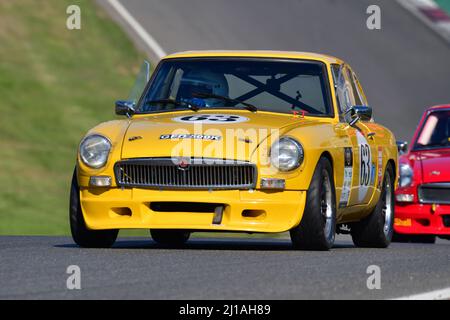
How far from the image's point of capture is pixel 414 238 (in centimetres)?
1448

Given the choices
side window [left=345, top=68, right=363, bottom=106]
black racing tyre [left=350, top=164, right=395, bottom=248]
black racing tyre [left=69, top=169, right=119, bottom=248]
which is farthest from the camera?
side window [left=345, top=68, right=363, bottom=106]

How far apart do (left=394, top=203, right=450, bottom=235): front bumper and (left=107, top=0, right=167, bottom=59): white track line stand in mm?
12339

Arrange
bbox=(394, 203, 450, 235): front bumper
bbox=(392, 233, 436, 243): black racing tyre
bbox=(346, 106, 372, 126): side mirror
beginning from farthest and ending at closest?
bbox=(392, 233, 436, 243): black racing tyre, bbox=(394, 203, 450, 235): front bumper, bbox=(346, 106, 372, 126): side mirror

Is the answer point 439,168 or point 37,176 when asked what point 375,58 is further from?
point 439,168

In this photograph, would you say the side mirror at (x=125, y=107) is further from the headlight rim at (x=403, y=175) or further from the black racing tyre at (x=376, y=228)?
the headlight rim at (x=403, y=175)

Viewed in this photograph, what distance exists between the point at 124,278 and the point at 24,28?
19676 millimetres

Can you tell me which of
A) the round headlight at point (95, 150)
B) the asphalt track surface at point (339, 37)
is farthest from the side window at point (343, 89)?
the asphalt track surface at point (339, 37)

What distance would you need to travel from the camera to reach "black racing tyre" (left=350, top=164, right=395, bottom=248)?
39.6 feet

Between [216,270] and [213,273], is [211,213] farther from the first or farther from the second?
[213,273]

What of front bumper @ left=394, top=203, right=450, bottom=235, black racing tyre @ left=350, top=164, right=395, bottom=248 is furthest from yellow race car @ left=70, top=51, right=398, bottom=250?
front bumper @ left=394, top=203, right=450, bottom=235

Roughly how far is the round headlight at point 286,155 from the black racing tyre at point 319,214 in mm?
214

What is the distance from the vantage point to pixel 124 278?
25.2ft

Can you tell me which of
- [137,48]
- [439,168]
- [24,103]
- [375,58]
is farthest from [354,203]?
[375,58]

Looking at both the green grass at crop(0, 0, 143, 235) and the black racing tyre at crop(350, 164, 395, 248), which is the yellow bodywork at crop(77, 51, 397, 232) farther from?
the green grass at crop(0, 0, 143, 235)
